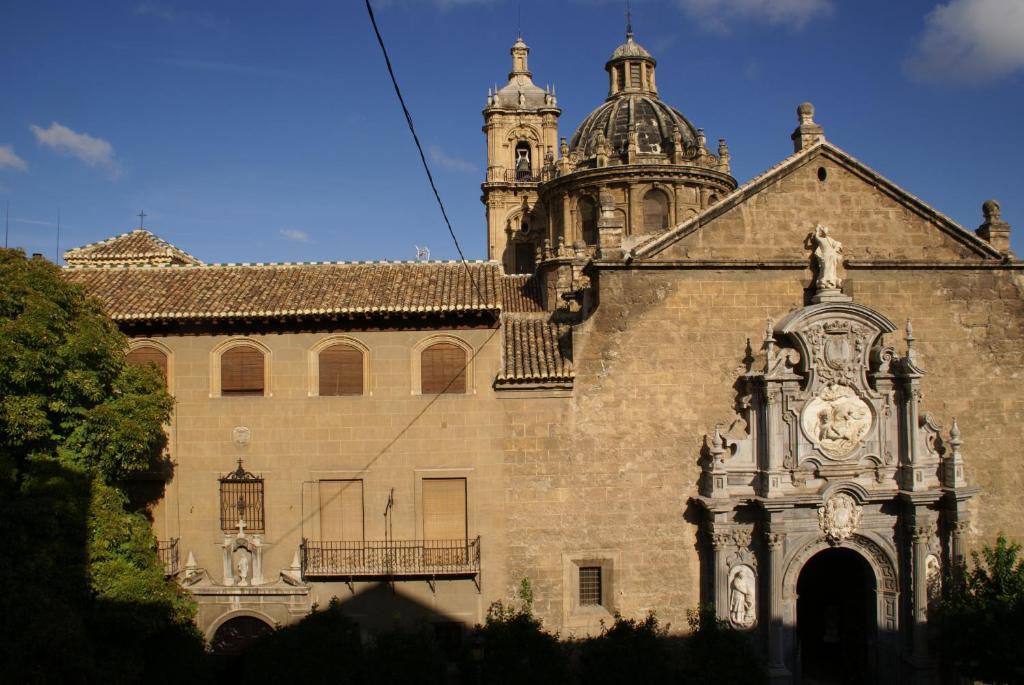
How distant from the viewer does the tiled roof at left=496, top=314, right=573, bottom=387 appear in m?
17.0

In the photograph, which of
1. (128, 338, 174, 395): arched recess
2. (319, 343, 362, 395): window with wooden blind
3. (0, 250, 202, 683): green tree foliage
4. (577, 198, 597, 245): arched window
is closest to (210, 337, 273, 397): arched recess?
(128, 338, 174, 395): arched recess

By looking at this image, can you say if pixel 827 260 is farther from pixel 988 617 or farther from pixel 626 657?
pixel 626 657

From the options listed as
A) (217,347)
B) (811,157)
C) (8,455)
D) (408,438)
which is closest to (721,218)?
(811,157)

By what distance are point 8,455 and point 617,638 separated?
10.4 m

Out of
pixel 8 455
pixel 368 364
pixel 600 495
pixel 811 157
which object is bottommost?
pixel 600 495

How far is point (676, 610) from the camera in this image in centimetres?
1738

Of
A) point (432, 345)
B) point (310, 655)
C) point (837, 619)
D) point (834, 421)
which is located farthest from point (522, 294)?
point (837, 619)

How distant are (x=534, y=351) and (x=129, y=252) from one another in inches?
534

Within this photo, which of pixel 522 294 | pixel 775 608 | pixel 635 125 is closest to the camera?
pixel 775 608

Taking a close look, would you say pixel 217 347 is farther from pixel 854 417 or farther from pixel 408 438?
pixel 854 417

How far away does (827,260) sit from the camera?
17.4 metres

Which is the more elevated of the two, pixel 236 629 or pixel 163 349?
pixel 163 349

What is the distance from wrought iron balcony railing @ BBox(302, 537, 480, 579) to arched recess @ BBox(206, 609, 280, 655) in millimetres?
1305

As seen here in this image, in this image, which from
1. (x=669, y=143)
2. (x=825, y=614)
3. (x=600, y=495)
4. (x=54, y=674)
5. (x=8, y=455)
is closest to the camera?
(x=54, y=674)
